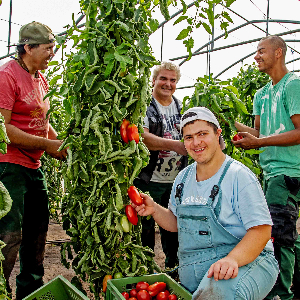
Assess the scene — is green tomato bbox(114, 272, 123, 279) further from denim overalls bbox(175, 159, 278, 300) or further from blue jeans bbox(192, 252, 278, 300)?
blue jeans bbox(192, 252, 278, 300)

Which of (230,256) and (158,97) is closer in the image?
(230,256)

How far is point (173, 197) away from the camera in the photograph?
6.58 feet

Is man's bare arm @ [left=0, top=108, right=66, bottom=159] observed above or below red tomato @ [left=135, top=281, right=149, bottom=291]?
above

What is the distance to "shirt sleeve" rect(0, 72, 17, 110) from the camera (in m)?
2.14

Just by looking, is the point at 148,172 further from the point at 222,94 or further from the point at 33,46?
the point at 33,46

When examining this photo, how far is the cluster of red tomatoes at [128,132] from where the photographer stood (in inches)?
76.1

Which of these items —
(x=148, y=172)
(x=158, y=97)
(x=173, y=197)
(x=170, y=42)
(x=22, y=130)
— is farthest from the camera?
(x=170, y=42)

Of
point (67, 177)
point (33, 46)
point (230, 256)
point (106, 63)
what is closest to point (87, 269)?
point (67, 177)

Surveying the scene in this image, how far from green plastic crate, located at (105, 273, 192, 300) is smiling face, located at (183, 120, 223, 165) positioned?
0.64 meters

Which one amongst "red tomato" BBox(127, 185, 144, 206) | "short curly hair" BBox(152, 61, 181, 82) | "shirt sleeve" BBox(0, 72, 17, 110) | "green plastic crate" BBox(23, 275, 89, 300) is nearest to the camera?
"green plastic crate" BBox(23, 275, 89, 300)

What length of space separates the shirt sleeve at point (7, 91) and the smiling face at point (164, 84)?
1.14 meters

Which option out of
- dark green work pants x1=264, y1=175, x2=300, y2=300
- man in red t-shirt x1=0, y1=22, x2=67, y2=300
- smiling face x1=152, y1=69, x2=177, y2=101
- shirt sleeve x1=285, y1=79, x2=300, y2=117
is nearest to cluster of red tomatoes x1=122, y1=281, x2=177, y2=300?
man in red t-shirt x1=0, y1=22, x2=67, y2=300

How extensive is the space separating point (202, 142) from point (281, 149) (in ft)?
3.25

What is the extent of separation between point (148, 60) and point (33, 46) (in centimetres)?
88
